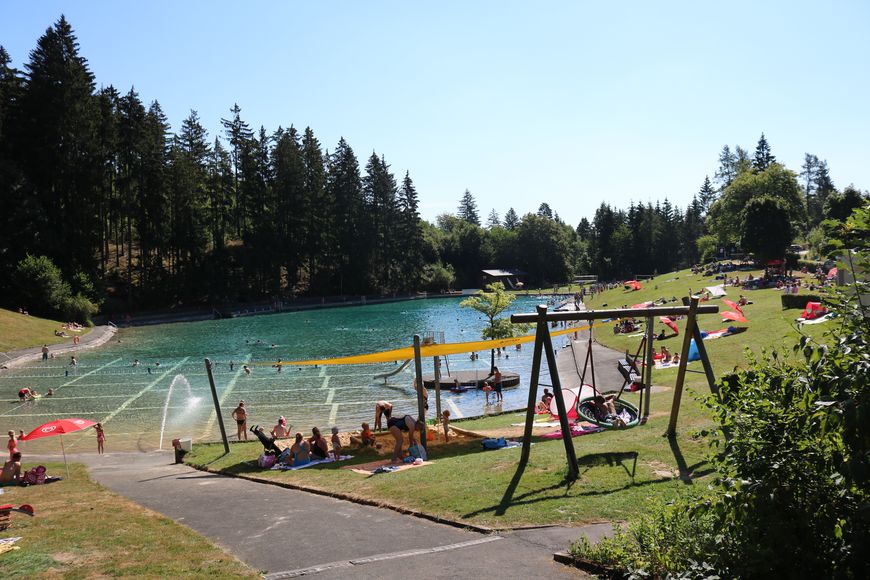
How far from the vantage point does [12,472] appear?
16359 mm

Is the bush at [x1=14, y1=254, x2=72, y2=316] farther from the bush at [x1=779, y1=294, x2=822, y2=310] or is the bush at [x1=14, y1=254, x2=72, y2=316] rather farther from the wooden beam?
the wooden beam

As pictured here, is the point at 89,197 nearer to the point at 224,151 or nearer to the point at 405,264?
the point at 224,151

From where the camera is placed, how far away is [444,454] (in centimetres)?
1611

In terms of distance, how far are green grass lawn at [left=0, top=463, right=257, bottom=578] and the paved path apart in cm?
44

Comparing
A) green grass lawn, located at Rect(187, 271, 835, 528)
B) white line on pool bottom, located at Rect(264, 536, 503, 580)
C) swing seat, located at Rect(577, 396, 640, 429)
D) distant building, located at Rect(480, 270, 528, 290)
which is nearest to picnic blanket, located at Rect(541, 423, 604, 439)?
swing seat, located at Rect(577, 396, 640, 429)

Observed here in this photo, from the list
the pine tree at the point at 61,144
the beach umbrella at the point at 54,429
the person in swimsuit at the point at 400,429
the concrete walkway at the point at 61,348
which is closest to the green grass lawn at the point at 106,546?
the beach umbrella at the point at 54,429

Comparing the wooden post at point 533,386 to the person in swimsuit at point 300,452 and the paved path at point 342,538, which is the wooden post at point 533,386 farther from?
the person in swimsuit at point 300,452

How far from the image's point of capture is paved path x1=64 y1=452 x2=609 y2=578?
830 cm

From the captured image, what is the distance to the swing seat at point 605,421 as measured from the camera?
16.2 m

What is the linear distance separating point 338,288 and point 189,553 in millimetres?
91309

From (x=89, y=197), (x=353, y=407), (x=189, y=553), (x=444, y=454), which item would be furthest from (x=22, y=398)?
(x=89, y=197)

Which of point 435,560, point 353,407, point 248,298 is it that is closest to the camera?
point 435,560

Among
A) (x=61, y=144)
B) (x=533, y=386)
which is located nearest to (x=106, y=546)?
(x=533, y=386)

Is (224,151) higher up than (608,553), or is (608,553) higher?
(224,151)
